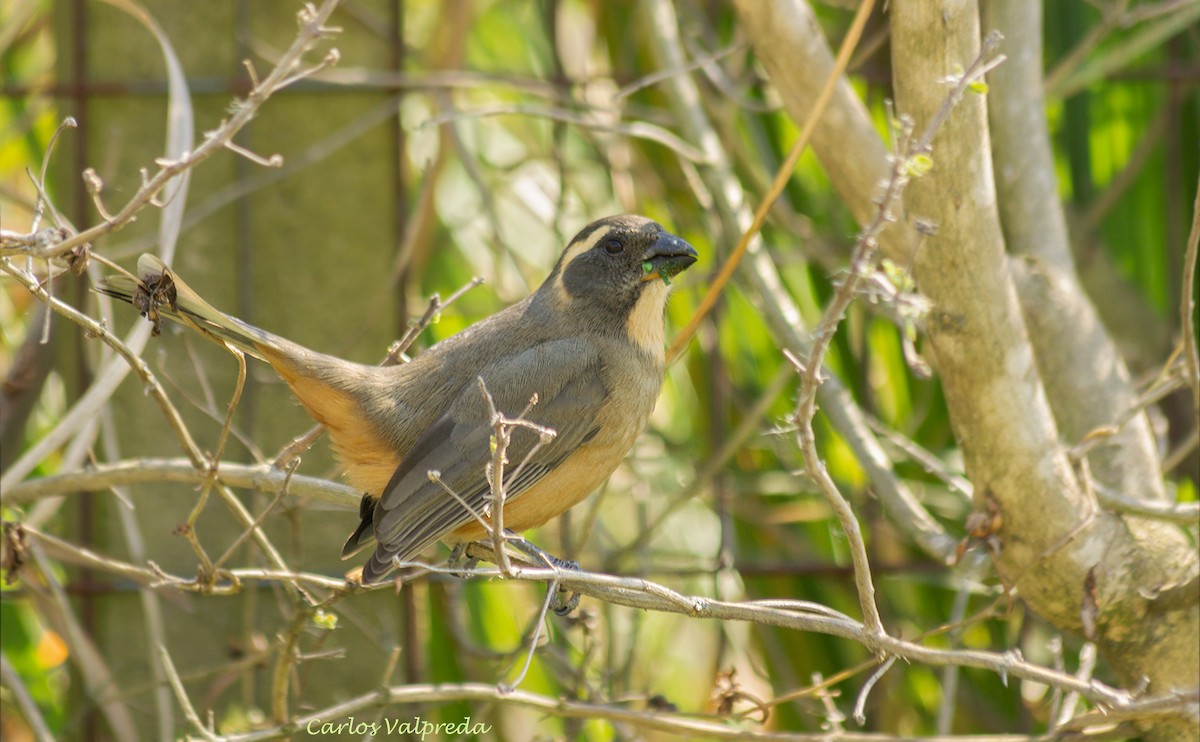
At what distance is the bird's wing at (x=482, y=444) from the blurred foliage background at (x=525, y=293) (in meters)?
0.42

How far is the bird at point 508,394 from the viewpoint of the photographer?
296 cm

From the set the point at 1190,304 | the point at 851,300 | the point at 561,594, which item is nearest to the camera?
the point at 851,300

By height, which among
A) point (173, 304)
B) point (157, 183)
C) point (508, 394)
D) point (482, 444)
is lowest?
point (482, 444)

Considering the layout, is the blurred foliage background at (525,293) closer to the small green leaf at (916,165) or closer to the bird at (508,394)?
the bird at (508,394)

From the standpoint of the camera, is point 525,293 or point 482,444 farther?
point 525,293

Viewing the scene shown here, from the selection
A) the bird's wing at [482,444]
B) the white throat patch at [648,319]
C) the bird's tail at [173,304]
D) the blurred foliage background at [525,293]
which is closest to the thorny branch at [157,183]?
the bird's tail at [173,304]

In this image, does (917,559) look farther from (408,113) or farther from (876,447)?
(408,113)

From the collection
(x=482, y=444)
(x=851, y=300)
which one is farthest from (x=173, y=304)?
(x=851, y=300)

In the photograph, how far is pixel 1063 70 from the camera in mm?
3812

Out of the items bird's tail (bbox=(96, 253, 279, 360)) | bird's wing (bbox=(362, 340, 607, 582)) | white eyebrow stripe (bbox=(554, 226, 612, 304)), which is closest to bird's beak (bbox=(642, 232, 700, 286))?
white eyebrow stripe (bbox=(554, 226, 612, 304))

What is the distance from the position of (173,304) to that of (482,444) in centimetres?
79

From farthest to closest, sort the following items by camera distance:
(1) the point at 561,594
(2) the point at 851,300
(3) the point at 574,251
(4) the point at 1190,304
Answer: (3) the point at 574,251, (1) the point at 561,594, (4) the point at 1190,304, (2) the point at 851,300

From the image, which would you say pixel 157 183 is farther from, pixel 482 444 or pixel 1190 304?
pixel 1190 304

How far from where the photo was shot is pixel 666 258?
3.31 metres
